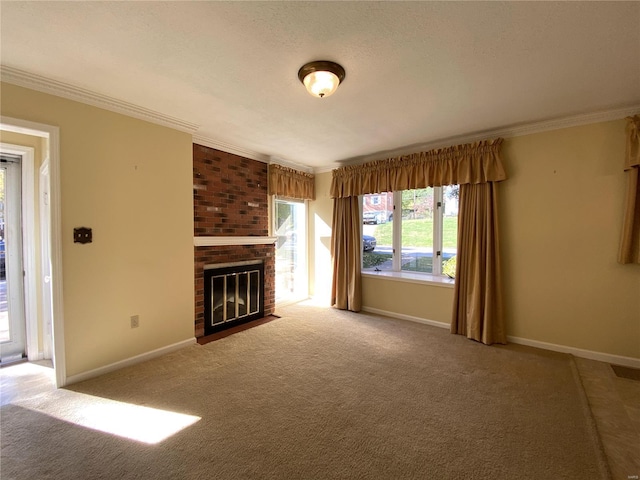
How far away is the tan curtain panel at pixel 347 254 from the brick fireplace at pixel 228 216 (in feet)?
3.51

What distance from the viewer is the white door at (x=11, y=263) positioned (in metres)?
2.68

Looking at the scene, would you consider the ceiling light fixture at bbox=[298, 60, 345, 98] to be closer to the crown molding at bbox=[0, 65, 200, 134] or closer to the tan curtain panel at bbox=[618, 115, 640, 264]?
the crown molding at bbox=[0, 65, 200, 134]

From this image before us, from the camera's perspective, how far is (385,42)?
161 cm

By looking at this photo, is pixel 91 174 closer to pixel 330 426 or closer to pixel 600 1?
pixel 330 426

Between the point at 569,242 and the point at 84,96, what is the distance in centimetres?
478

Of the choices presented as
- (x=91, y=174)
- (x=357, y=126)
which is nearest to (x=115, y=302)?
(x=91, y=174)

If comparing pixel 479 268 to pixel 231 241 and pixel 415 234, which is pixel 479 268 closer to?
pixel 415 234

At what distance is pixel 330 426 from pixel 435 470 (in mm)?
643

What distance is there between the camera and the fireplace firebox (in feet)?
11.0

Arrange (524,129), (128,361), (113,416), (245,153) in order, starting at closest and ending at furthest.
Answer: (113,416) < (128,361) < (524,129) < (245,153)

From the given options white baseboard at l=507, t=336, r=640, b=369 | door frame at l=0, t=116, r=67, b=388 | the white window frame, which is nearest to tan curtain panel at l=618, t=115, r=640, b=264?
white baseboard at l=507, t=336, r=640, b=369

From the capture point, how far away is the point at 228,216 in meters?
3.60

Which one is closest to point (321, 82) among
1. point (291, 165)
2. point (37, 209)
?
point (291, 165)

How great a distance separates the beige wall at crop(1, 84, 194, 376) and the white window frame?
281 cm
